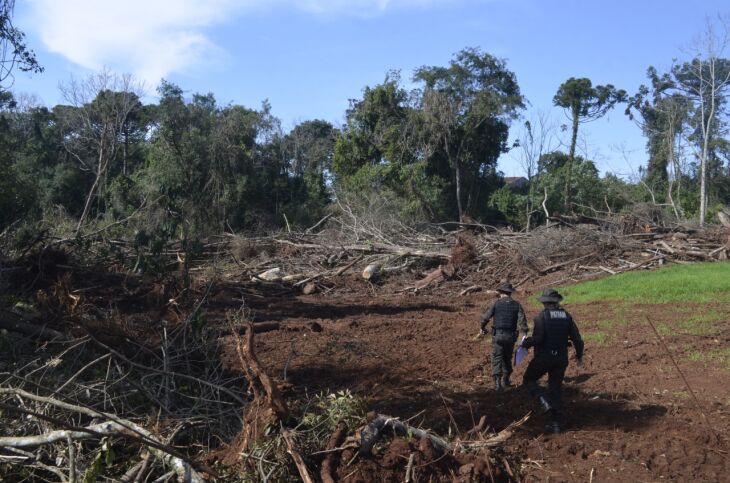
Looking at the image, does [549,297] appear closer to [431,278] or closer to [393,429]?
[393,429]

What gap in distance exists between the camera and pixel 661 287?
51.4 ft

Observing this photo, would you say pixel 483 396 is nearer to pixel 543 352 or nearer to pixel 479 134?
pixel 543 352

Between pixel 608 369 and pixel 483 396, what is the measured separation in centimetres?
239

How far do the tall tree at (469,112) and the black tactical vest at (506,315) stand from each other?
27.9 metres

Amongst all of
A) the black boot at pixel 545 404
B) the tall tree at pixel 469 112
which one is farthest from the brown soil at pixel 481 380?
the tall tree at pixel 469 112

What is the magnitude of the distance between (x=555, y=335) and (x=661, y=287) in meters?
10.3

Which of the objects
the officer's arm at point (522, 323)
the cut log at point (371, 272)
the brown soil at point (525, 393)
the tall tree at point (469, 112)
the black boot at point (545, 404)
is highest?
the tall tree at point (469, 112)

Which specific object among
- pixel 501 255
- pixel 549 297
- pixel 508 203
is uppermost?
pixel 508 203

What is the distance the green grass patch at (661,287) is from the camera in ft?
48.4

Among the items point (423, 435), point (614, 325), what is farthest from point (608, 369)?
point (423, 435)

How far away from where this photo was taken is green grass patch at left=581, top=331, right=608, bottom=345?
35.2 feet

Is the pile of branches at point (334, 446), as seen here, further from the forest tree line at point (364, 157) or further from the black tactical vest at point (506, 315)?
the forest tree line at point (364, 157)

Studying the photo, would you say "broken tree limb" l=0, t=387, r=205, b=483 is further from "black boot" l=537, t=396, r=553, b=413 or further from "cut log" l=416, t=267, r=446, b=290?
"cut log" l=416, t=267, r=446, b=290

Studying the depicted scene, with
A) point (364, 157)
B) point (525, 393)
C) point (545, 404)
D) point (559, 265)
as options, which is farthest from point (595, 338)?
point (364, 157)
